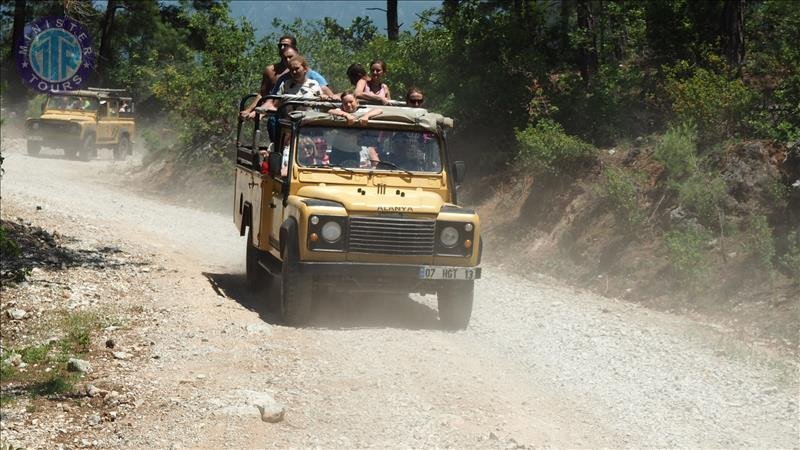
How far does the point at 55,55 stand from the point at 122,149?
87.1 ft

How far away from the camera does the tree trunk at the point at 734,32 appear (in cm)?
1848

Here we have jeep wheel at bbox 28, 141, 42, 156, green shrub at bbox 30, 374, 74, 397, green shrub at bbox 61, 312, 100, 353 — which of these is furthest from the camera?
jeep wheel at bbox 28, 141, 42, 156

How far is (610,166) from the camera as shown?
701 inches

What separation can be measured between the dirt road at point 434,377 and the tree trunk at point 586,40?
8067 millimetres

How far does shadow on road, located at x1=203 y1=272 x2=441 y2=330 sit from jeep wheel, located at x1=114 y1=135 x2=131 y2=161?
23.4 m

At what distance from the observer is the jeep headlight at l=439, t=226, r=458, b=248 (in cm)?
1112

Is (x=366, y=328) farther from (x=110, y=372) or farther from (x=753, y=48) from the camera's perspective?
(x=753, y=48)

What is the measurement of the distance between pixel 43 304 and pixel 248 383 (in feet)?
13.6

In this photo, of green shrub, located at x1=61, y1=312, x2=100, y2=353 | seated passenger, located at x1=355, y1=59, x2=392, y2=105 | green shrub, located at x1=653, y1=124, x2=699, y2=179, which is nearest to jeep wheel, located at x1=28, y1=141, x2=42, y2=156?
green shrub, located at x1=653, y1=124, x2=699, y2=179

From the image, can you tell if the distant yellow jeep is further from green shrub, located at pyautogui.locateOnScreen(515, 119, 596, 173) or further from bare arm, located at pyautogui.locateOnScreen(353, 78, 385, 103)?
bare arm, located at pyautogui.locateOnScreen(353, 78, 385, 103)

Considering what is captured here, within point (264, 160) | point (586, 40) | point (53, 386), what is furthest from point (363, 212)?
point (586, 40)

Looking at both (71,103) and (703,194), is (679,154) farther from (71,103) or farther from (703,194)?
(71,103)

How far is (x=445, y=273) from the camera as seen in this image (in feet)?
36.2

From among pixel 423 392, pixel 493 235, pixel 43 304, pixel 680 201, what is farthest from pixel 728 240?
pixel 43 304
